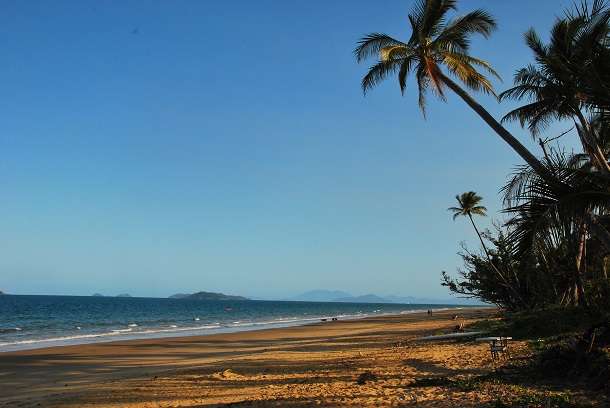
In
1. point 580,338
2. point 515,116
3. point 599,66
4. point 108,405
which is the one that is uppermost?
point 515,116

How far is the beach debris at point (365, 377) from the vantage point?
9562mm

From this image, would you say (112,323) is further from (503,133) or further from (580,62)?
(580,62)

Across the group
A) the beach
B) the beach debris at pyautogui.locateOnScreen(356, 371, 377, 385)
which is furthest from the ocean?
the beach debris at pyautogui.locateOnScreen(356, 371, 377, 385)

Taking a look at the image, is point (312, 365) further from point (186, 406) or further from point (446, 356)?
point (186, 406)

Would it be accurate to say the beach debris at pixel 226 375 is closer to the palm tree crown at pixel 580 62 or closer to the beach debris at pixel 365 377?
the beach debris at pixel 365 377

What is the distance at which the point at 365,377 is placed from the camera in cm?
1003

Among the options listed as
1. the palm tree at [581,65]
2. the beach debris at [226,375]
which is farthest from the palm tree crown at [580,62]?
the beach debris at [226,375]

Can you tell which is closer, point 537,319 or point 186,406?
point 186,406

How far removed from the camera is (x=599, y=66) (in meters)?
6.24

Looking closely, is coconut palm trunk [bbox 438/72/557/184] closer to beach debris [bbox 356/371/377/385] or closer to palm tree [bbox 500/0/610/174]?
palm tree [bbox 500/0/610/174]

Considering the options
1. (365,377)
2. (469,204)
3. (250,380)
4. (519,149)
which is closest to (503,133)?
(519,149)

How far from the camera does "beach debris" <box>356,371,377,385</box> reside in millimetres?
9562

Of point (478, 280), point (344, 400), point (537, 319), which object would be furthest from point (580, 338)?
point (478, 280)

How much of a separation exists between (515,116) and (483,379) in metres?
7.63
